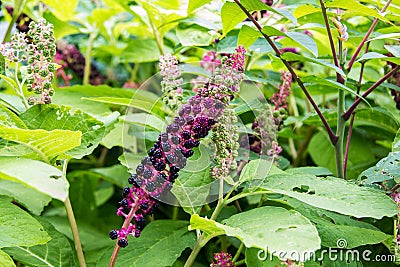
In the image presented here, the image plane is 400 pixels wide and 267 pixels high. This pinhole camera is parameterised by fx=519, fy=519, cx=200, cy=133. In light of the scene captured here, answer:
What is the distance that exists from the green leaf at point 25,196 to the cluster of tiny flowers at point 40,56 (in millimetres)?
311

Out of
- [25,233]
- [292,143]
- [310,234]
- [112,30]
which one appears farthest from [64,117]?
[112,30]

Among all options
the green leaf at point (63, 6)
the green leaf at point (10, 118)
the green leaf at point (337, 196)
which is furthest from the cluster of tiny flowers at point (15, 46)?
the green leaf at point (63, 6)

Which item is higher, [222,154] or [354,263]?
[222,154]

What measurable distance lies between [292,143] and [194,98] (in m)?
0.95

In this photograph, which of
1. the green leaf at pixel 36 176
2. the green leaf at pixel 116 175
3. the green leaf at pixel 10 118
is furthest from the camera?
the green leaf at pixel 116 175

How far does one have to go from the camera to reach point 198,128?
856 mm

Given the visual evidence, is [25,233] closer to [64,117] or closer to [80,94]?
[64,117]

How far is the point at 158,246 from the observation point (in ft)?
3.56

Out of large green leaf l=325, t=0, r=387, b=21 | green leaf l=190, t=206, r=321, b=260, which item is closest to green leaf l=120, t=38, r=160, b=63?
large green leaf l=325, t=0, r=387, b=21

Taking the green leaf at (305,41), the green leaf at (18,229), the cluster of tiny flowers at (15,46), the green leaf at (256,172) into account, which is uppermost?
the green leaf at (305,41)

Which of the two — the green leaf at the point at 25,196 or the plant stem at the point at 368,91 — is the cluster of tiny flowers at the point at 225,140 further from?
the green leaf at the point at 25,196

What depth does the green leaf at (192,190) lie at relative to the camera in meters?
1.00

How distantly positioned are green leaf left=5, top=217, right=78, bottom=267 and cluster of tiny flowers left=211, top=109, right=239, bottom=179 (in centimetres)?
40

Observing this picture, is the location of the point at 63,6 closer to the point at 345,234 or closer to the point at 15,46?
the point at 15,46
